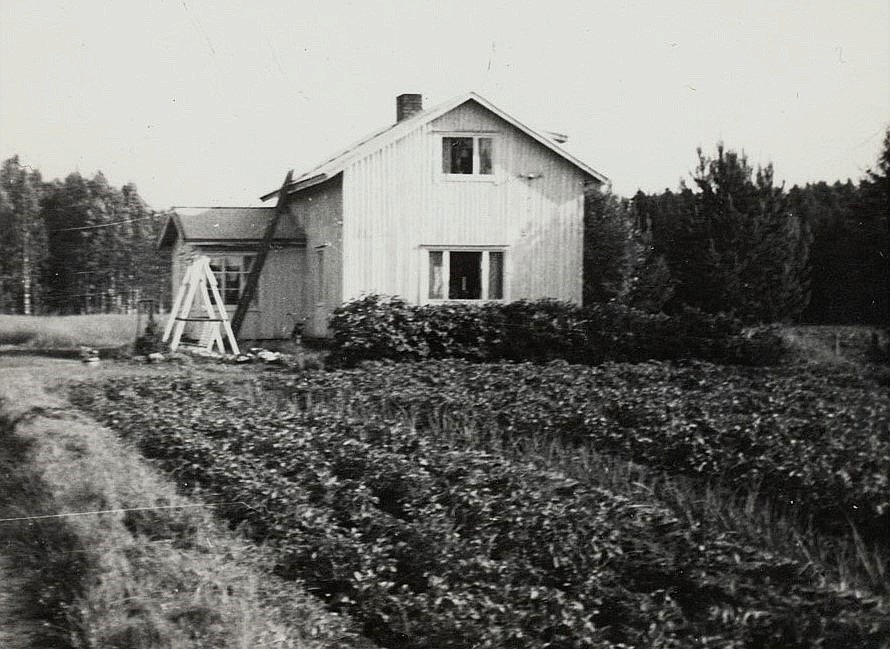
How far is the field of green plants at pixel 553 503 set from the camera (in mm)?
4648

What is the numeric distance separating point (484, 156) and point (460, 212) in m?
1.51

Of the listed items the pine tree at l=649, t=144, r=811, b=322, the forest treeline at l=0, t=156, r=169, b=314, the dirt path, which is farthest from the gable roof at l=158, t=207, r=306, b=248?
the dirt path

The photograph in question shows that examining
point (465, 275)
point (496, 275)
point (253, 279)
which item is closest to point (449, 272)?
point (465, 275)

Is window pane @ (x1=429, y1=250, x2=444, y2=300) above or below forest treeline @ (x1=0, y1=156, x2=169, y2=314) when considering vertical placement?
below

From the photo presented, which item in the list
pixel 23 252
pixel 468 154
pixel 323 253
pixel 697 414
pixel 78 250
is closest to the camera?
pixel 697 414

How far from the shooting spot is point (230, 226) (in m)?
23.3

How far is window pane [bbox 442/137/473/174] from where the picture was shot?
2083 centimetres

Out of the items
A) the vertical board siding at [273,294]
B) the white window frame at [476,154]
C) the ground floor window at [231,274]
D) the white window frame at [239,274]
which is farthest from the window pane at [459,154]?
the ground floor window at [231,274]

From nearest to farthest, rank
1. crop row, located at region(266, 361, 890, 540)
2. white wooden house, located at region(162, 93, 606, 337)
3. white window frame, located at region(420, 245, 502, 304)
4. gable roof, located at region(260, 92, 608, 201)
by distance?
1. crop row, located at region(266, 361, 890, 540)
2. gable roof, located at region(260, 92, 608, 201)
3. white wooden house, located at region(162, 93, 606, 337)
4. white window frame, located at region(420, 245, 502, 304)

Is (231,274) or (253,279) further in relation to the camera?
(231,274)

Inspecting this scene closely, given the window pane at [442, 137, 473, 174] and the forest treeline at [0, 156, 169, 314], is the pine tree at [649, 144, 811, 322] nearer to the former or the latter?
the window pane at [442, 137, 473, 174]

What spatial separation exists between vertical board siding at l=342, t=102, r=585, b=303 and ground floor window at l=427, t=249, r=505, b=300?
0.29 meters

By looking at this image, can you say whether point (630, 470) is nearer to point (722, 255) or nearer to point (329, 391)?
point (329, 391)

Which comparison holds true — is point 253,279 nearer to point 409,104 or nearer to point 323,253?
point 323,253
